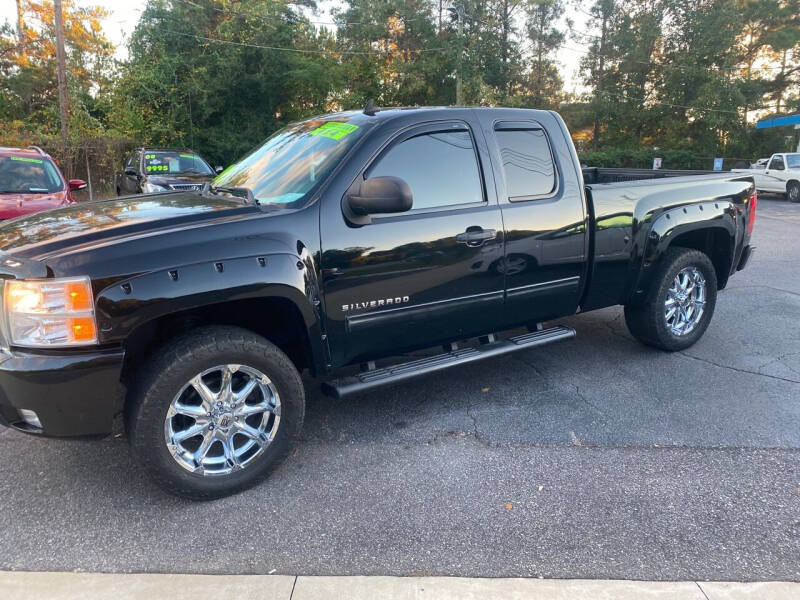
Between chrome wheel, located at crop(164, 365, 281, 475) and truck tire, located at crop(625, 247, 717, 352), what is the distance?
10.4ft

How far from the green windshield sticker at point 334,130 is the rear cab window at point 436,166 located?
307 mm

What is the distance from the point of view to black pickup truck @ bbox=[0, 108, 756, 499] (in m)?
2.62

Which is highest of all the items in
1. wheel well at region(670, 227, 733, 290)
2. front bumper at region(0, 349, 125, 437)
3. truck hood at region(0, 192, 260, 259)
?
truck hood at region(0, 192, 260, 259)

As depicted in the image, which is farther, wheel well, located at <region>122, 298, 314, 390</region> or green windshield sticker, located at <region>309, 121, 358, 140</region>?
green windshield sticker, located at <region>309, 121, 358, 140</region>

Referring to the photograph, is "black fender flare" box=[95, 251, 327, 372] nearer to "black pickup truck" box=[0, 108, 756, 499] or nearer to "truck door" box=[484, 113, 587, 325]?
"black pickup truck" box=[0, 108, 756, 499]

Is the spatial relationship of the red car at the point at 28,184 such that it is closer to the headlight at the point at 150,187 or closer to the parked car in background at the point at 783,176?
the headlight at the point at 150,187

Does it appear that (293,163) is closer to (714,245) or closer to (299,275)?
(299,275)

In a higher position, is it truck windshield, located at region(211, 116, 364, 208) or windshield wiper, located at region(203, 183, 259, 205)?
truck windshield, located at region(211, 116, 364, 208)

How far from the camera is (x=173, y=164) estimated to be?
12727 millimetres

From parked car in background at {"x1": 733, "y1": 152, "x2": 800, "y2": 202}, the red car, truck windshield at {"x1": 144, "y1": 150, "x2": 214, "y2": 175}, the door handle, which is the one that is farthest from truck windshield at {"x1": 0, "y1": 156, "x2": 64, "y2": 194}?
parked car in background at {"x1": 733, "y1": 152, "x2": 800, "y2": 202}

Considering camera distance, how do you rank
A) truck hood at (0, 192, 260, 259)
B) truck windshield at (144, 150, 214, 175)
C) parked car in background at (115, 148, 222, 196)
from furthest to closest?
1. truck windshield at (144, 150, 214, 175)
2. parked car in background at (115, 148, 222, 196)
3. truck hood at (0, 192, 260, 259)

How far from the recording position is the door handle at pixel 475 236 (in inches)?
142

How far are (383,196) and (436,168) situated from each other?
69cm

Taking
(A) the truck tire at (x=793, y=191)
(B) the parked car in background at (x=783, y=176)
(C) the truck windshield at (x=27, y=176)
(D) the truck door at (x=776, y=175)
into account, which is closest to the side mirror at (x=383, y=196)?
(C) the truck windshield at (x=27, y=176)
